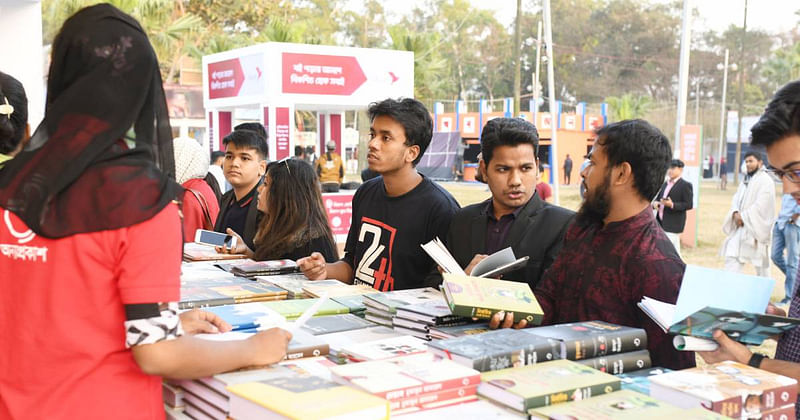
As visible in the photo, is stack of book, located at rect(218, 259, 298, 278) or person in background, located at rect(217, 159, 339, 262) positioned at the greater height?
person in background, located at rect(217, 159, 339, 262)

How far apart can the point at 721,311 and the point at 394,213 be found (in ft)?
5.75

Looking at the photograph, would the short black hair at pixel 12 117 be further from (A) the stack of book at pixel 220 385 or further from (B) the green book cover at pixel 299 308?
(A) the stack of book at pixel 220 385

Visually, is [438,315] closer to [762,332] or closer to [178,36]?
[762,332]

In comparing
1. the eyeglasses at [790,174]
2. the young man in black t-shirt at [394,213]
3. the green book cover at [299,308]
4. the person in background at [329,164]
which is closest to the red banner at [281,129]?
the person in background at [329,164]

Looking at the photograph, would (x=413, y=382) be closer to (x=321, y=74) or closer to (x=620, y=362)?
(x=620, y=362)

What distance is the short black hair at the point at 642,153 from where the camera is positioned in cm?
210

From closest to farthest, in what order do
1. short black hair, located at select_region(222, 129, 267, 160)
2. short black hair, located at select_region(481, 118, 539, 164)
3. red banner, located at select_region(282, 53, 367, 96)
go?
1. short black hair, located at select_region(481, 118, 539, 164)
2. short black hair, located at select_region(222, 129, 267, 160)
3. red banner, located at select_region(282, 53, 367, 96)

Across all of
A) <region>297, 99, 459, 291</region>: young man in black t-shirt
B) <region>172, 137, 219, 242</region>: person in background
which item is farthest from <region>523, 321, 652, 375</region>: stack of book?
<region>172, 137, 219, 242</region>: person in background

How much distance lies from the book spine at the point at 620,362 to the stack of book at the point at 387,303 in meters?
0.64

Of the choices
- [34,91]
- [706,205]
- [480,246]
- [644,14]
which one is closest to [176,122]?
[706,205]

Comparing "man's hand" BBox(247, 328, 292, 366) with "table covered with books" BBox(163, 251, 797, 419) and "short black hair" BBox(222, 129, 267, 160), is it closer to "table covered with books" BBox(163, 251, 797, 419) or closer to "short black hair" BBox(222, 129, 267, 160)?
"table covered with books" BBox(163, 251, 797, 419)

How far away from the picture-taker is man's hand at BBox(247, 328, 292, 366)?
1488 mm

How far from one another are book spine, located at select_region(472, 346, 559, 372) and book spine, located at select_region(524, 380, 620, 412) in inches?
7.0

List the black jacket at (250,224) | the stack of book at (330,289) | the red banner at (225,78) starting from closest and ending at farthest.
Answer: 1. the stack of book at (330,289)
2. the black jacket at (250,224)
3. the red banner at (225,78)
